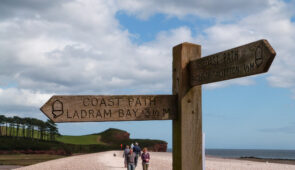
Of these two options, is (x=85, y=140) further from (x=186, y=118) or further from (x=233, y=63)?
(x=233, y=63)

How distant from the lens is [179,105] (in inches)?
160

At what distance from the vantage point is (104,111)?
12.8 feet

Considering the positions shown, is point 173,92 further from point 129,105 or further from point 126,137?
point 126,137

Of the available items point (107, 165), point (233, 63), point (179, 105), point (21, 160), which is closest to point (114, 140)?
point (21, 160)

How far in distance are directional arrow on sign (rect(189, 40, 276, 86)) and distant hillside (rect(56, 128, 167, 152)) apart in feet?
289

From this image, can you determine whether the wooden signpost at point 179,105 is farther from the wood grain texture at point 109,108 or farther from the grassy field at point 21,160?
the grassy field at point 21,160

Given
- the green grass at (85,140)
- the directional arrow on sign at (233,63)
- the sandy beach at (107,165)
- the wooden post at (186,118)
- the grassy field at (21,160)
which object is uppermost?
the directional arrow on sign at (233,63)

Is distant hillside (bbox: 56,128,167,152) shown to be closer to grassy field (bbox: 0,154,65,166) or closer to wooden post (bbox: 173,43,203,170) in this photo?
grassy field (bbox: 0,154,65,166)

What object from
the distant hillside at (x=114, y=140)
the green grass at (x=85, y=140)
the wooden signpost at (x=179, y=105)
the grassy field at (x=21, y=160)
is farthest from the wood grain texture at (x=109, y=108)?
the green grass at (x=85, y=140)

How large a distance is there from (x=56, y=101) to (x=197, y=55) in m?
1.60

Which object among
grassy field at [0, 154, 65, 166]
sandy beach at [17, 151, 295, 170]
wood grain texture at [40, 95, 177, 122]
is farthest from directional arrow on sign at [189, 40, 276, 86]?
grassy field at [0, 154, 65, 166]

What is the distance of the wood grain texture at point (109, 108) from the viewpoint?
12.5 ft

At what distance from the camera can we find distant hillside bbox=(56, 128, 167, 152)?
9269 centimetres

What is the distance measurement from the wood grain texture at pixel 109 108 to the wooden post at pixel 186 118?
135 mm
